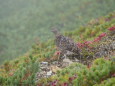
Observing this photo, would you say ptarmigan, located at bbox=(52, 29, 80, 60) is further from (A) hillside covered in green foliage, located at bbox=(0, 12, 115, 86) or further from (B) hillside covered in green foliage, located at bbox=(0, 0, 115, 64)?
(B) hillside covered in green foliage, located at bbox=(0, 0, 115, 64)

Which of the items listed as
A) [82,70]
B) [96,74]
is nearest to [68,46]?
[82,70]

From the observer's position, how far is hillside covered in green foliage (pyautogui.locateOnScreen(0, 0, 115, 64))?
33.5 meters

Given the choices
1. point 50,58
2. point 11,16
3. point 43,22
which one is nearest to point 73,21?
point 43,22

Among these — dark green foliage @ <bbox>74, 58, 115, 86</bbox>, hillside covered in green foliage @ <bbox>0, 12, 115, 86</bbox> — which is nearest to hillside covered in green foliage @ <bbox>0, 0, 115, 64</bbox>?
hillside covered in green foliage @ <bbox>0, 12, 115, 86</bbox>

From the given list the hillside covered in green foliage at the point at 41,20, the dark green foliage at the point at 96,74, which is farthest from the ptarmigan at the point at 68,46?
the hillside covered in green foliage at the point at 41,20

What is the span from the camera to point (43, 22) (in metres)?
40.3

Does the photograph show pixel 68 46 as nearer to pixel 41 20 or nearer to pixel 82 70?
pixel 82 70

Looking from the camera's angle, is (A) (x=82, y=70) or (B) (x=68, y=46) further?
(B) (x=68, y=46)

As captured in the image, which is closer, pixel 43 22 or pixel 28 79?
pixel 28 79

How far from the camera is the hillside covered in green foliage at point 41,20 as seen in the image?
110 feet

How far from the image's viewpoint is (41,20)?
136 ft

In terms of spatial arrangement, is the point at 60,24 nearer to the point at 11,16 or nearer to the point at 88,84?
the point at 11,16

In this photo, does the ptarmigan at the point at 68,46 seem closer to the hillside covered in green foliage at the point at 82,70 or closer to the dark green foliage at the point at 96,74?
the hillside covered in green foliage at the point at 82,70

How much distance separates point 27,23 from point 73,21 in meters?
9.78
